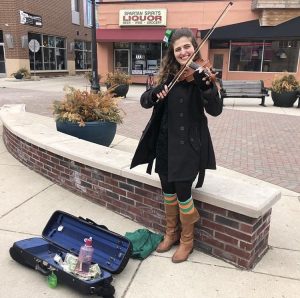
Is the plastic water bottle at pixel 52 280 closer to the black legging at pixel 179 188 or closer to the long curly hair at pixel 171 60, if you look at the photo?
the black legging at pixel 179 188

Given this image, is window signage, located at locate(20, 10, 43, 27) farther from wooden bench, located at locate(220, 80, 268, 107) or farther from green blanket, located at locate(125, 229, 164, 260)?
green blanket, located at locate(125, 229, 164, 260)

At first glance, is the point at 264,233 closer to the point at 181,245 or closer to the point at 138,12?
the point at 181,245

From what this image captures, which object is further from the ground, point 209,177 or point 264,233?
point 209,177

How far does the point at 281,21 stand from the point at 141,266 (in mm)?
18314

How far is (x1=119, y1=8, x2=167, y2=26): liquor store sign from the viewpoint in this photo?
20109 millimetres

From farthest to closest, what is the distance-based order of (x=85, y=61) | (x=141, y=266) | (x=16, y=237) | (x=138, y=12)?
(x=85, y=61) < (x=138, y=12) < (x=16, y=237) < (x=141, y=266)

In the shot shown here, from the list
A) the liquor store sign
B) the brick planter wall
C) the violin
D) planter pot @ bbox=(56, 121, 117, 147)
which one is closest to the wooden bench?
the liquor store sign

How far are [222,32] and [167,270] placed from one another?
18284 mm

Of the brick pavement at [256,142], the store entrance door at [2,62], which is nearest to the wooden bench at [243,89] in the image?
the brick pavement at [256,142]

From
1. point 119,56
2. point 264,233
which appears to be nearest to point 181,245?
point 264,233

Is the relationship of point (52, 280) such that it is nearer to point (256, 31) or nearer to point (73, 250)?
point (73, 250)

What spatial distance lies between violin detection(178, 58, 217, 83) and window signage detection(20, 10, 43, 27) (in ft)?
89.4

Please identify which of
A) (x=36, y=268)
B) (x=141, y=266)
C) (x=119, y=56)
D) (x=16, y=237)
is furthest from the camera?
(x=119, y=56)

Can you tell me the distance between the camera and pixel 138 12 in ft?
66.8
